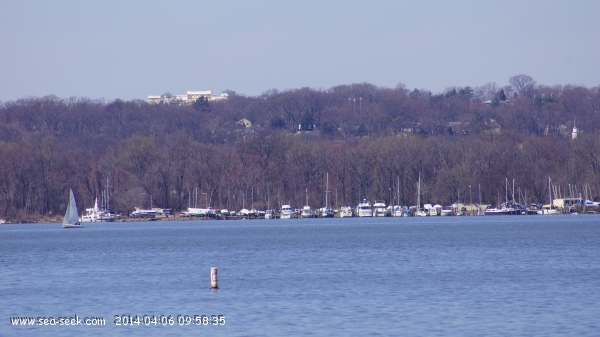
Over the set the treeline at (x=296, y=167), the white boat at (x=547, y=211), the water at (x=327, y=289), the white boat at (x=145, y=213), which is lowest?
the water at (x=327, y=289)

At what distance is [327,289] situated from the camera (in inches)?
1262

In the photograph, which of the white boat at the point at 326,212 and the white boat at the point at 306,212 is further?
the white boat at the point at 326,212

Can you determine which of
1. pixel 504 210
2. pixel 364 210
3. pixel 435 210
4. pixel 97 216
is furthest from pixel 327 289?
pixel 97 216

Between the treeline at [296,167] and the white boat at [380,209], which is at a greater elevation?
the treeline at [296,167]

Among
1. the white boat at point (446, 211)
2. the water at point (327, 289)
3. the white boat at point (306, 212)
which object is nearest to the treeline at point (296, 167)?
the white boat at point (446, 211)

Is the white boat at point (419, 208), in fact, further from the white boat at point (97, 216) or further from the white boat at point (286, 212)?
the white boat at point (97, 216)

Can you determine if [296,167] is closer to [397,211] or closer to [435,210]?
[397,211]

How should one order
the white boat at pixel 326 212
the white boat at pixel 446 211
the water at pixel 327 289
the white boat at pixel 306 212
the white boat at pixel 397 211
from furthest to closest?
1. the white boat at pixel 326 212
2. the white boat at pixel 306 212
3. the white boat at pixel 397 211
4. the white boat at pixel 446 211
5. the water at pixel 327 289

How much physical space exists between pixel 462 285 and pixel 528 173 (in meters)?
86.5

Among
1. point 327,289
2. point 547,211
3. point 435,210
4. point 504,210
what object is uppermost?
point 435,210

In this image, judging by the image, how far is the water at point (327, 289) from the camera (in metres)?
24.2

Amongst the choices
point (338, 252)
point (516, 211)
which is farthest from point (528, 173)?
point (338, 252)

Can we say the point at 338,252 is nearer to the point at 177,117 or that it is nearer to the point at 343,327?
the point at 343,327

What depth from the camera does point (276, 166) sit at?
125 m
